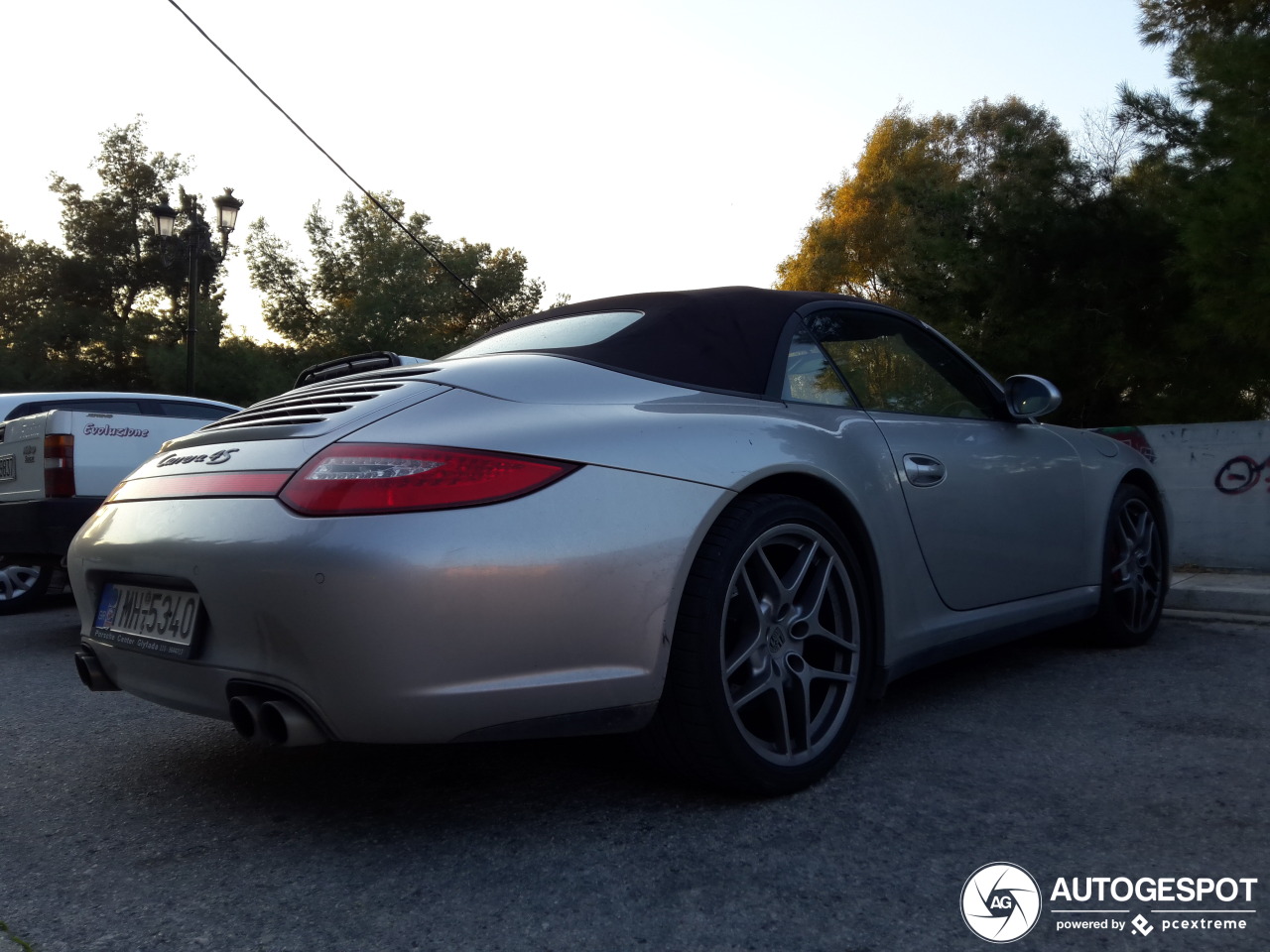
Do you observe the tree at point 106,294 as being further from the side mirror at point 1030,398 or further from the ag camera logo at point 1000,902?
the ag camera logo at point 1000,902

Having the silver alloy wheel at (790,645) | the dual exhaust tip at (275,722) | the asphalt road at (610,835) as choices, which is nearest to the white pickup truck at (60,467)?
the asphalt road at (610,835)

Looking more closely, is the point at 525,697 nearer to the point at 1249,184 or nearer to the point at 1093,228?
the point at 1249,184

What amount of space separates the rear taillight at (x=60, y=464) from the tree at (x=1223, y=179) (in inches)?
314

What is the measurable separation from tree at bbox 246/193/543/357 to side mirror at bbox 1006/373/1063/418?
40170mm

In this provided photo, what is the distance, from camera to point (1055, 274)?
10875 mm

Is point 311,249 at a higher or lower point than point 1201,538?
higher

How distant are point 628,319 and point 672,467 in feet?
2.48

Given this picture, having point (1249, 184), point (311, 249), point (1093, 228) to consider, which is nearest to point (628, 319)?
point (1249, 184)

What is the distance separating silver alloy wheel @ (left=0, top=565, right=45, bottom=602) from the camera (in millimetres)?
7438

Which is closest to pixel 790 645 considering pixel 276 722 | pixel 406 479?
pixel 406 479

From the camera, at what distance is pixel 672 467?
252cm

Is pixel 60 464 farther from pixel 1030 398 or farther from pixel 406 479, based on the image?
pixel 1030 398

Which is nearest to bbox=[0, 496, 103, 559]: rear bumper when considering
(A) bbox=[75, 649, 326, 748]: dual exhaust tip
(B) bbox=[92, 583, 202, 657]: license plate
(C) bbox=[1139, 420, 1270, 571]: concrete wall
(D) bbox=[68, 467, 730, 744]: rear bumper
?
(B) bbox=[92, 583, 202, 657]: license plate

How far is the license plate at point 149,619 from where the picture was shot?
2506 mm
